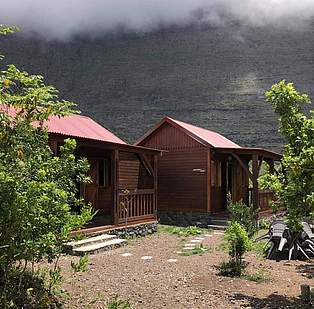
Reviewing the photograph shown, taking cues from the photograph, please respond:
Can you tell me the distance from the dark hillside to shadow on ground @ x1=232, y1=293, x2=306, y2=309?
135 feet

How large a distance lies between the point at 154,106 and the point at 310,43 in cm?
2658

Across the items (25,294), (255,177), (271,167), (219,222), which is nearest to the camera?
(25,294)

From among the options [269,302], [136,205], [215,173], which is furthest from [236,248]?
[215,173]

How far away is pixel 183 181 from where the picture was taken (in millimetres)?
18375

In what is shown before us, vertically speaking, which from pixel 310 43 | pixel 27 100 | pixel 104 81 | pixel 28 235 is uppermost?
pixel 310 43

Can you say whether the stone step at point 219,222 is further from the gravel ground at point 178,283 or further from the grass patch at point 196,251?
the gravel ground at point 178,283

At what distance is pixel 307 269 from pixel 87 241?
5391 millimetres

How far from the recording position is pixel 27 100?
4.68m

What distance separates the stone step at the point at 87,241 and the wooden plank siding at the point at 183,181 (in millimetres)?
6401

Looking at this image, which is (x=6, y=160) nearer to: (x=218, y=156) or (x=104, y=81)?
(x=218, y=156)

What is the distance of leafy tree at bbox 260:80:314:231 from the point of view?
20.0ft

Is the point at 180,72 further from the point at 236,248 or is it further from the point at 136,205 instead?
the point at 236,248

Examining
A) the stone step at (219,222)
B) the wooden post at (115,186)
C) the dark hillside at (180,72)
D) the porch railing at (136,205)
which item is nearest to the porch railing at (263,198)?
the stone step at (219,222)

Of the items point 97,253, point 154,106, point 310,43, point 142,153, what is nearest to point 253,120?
point 154,106
